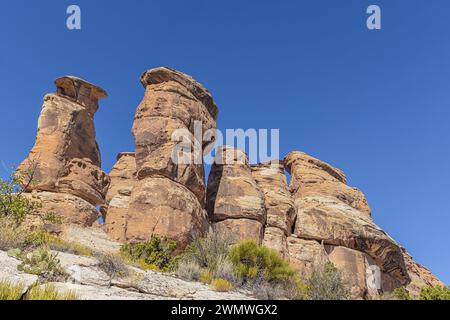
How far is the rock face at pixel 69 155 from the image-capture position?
25.8 metres

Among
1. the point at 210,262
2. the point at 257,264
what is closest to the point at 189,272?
the point at 210,262

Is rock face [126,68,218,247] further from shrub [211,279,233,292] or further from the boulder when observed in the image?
shrub [211,279,233,292]

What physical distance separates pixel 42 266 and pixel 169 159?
573 inches

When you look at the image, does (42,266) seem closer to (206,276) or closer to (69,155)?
(206,276)

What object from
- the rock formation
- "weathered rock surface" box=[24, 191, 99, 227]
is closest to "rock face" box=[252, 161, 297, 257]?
the rock formation

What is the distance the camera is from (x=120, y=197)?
1151 inches

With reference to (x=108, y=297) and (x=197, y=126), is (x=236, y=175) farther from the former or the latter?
(x=108, y=297)

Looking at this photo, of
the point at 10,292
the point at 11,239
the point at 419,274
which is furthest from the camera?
the point at 419,274

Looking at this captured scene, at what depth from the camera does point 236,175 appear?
3167cm

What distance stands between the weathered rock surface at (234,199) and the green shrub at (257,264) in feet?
36.2
